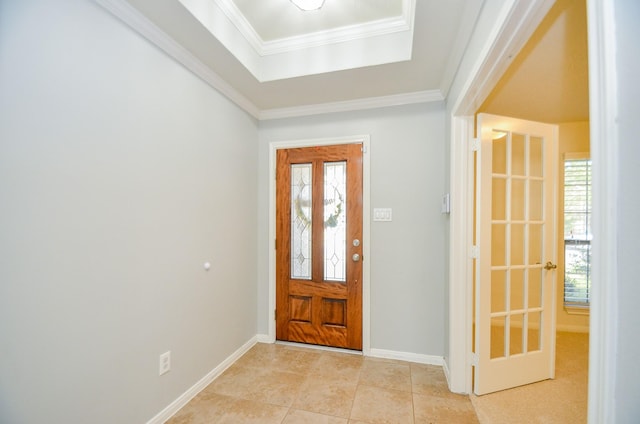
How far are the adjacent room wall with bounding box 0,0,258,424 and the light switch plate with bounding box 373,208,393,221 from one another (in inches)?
58.4

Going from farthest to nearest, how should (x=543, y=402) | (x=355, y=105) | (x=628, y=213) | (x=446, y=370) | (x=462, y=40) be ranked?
1. (x=355, y=105)
2. (x=446, y=370)
3. (x=543, y=402)
4. (x=462, y=40)
5. (x=628, y=213)

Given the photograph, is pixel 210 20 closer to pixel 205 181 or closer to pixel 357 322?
pixel 205 181

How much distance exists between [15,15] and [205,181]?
48.2 inches

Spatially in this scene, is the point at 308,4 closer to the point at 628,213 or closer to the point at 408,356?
the point at 628,213

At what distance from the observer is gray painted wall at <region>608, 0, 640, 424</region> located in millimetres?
541

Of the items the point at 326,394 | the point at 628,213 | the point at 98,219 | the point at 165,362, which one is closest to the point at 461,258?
the point at 326,394

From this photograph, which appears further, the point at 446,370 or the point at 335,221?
the point at 335,221

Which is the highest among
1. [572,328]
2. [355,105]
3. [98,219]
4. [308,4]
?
[308,4]

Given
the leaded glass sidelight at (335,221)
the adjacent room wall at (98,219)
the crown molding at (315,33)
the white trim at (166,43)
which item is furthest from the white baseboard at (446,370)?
the white trim at (166,43)

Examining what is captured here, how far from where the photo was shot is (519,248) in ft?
6.91

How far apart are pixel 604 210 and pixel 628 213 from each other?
0.04 meters

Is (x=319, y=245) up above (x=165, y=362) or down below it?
above

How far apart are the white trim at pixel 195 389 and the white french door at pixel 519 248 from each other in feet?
6.52

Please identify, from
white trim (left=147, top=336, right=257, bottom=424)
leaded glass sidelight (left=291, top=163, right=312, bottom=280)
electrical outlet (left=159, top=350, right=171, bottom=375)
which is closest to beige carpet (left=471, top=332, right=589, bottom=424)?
leaded glass sidelight (left=291, top=163, right=312, bottom=280)
